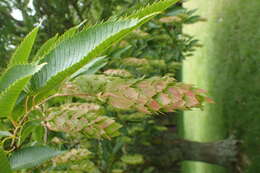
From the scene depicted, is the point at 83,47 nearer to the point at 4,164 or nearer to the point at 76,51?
the point at 76,51

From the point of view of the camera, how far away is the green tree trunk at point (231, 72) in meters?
2.89

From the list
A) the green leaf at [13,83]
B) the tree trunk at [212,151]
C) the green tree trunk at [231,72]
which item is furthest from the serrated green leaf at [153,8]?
the tree trunk at [212,151]

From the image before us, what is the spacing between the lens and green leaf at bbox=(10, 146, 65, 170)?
2.45 ft

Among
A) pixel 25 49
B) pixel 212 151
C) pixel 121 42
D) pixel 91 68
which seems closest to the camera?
pixel 25 49

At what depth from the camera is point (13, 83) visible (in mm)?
575

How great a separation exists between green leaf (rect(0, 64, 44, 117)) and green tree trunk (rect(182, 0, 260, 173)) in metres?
2.53

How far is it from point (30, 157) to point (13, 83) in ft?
0.83

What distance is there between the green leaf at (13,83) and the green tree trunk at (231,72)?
2527 mm

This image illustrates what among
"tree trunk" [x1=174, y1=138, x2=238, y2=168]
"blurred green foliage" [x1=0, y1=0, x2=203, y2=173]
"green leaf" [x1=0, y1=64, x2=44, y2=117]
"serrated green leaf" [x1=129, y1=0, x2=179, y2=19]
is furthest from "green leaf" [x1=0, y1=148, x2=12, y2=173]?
"tree trunk" [x1=174, y1=138, x2=238, y2=168]

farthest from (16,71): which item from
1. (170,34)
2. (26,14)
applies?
(170,34)

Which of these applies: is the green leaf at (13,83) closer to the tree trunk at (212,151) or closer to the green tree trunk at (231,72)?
the green tree trunk at (231,72)

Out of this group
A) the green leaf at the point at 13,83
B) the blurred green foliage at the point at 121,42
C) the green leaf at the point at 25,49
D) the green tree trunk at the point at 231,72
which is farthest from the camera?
the green tree trunk at the point at 231,72

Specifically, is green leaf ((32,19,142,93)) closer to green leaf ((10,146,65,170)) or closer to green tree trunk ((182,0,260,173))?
green leaf ((10,146,65,170))

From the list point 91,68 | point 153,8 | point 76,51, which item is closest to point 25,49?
point 76,51
